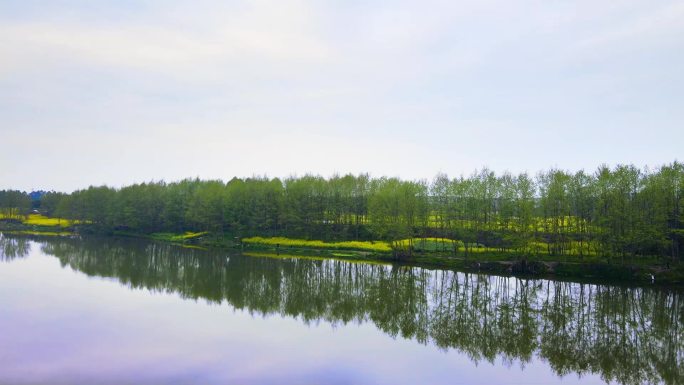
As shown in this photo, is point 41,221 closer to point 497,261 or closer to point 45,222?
point 45,222

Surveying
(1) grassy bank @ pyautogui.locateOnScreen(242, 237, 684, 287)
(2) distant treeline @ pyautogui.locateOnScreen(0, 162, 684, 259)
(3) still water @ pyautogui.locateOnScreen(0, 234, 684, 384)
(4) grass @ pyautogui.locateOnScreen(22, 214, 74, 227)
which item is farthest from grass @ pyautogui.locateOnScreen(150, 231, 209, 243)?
(3) still water @ pyautogui.locateOnScreen(0, 234, 684, 384)

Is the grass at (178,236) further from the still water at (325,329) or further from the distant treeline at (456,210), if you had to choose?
the still water at (325,329)

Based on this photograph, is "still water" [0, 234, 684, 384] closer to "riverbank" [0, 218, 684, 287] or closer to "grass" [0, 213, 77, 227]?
"riverbank" [0, 218, 684, 287]

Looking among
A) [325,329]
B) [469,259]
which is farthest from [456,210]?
[325,329]

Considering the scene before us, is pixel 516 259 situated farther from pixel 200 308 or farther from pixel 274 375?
pixel 274 375

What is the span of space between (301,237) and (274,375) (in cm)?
6350

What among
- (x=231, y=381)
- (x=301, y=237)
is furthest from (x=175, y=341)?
(x=301, y=237)

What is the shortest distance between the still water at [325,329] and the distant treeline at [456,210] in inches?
469

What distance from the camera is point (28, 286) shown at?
35.4 metres

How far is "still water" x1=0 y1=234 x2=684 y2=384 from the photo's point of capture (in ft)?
61.0

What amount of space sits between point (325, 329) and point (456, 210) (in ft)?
142

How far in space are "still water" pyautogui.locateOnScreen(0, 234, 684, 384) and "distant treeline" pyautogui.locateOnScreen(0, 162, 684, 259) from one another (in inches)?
469

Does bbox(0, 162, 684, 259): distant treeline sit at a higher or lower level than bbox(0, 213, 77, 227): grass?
higher

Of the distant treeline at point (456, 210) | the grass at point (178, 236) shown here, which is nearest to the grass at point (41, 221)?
the distant treeline at point (456, 210)
